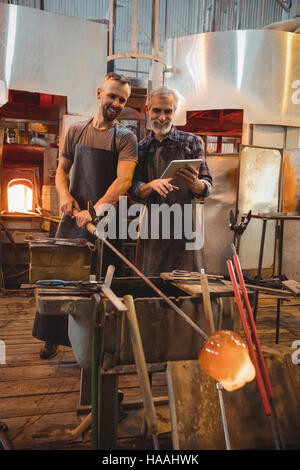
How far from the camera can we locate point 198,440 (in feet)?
6.15

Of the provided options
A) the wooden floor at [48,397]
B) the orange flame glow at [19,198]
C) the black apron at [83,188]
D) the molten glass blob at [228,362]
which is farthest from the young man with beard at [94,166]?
the orange flame glow at [19,198]

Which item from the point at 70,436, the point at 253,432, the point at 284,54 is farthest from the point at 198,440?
the point at 284,54

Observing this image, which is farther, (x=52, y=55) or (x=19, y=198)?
(x=19, y=198)

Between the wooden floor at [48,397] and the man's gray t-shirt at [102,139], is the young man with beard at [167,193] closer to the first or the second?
the man's gray t-shirt at [102,139]

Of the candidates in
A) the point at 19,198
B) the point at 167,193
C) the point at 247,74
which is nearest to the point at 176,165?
the point at 167,193

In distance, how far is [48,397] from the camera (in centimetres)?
281

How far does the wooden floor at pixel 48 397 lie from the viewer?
2.30 meters

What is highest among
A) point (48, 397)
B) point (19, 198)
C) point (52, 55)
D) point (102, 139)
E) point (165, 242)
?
point (52, 55)

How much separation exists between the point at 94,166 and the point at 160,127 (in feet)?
1.94

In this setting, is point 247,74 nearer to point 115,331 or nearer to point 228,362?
point 115,331

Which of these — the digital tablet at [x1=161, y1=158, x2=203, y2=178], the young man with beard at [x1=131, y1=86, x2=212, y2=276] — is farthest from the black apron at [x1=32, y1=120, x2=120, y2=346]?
the digital tablet at [x1=161, y1=158, x2=203, y2=178]

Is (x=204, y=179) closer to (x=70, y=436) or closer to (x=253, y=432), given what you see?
(x=253, y=432)

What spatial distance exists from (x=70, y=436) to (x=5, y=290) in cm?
366

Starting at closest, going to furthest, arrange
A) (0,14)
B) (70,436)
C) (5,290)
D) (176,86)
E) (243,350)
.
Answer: (243,350)
(70,436)
(0,14)
(5,290)
(176,86)
